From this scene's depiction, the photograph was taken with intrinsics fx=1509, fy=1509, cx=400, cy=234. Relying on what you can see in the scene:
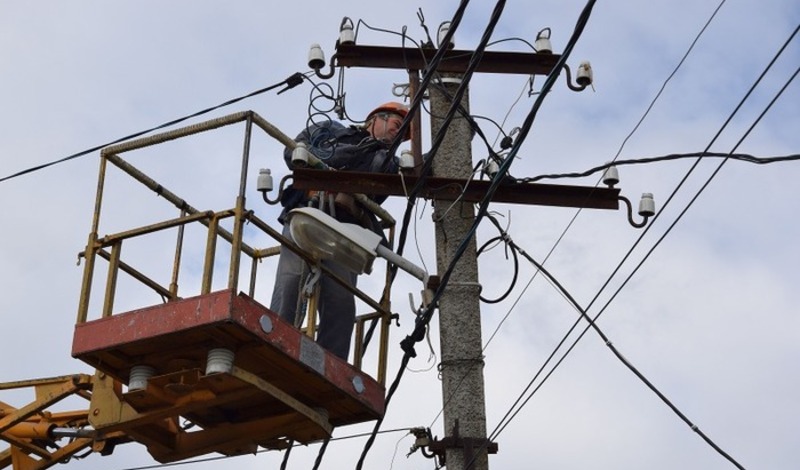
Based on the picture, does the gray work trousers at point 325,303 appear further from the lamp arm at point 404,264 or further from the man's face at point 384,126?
the man's face at point 384,126

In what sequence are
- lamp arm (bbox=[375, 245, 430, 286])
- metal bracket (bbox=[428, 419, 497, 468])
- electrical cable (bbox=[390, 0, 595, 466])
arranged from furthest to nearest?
lamp arm (bbox=[375, 245, 430, 286]) < metal bracket (bbox=[428, 419, 497, 468]) < electrical cable (bbox=[390, 0, 595, 466])

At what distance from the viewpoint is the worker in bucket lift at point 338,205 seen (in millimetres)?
11281

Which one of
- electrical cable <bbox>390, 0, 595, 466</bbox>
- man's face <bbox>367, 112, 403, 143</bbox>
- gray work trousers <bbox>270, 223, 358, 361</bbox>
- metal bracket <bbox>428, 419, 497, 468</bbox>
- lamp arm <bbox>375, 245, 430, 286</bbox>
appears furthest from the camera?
man's face <bbox>367, 112, 403, 143</bbox>

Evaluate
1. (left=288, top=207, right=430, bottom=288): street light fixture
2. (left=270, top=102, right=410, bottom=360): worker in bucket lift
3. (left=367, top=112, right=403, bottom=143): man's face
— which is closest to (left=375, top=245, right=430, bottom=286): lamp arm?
(left=288, top=207, right=430, bottom=288): street light fixture

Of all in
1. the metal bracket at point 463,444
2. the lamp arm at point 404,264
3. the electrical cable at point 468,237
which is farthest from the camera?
the lamp arm at point 404,264

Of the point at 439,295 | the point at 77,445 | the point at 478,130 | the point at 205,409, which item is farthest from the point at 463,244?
the point at 77,445

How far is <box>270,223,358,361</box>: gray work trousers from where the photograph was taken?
36.9ft

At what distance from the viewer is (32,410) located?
1349cm

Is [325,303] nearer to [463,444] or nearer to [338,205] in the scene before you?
[338,205]

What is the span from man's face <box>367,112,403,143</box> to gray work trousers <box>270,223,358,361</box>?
135 cm

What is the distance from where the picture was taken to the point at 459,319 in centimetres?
1052

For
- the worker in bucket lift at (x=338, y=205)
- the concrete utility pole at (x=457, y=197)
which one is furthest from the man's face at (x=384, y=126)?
the concrete utility pole at (x=457, y=197)

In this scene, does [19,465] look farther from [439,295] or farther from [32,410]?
[439,295]

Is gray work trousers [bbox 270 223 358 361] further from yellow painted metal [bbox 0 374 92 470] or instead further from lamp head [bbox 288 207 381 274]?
A: yellow painted metal [bbox 0 374 92 470]
